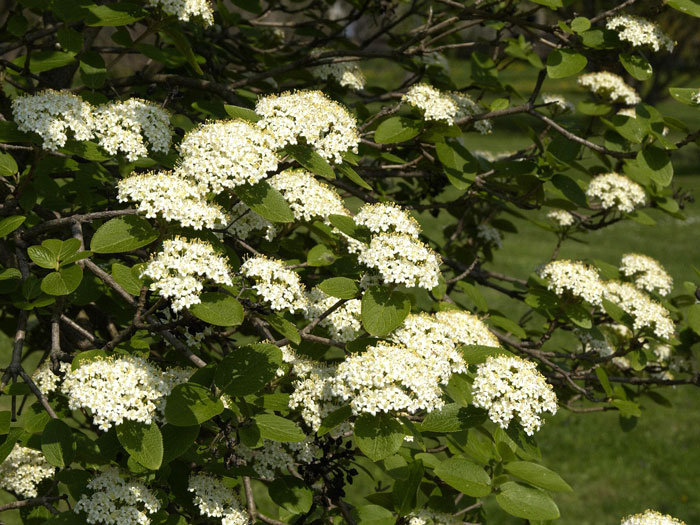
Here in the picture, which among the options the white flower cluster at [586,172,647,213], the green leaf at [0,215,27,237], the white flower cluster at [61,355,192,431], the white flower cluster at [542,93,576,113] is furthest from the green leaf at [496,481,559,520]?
the white flower cluster at [542,93,576,113]

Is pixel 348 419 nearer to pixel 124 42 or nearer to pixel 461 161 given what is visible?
pixel 461 161

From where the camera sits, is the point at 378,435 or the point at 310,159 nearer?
the point at 378,435

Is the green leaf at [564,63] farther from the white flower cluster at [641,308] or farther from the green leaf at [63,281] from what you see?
the green leaf at [63,281]

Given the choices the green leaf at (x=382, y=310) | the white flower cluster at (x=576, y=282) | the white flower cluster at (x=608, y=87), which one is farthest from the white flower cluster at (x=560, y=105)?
the green leaf at (x=382, y=310)

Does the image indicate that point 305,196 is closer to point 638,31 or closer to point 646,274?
point 638,31

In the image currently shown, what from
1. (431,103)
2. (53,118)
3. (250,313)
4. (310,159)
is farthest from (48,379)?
(431,103)

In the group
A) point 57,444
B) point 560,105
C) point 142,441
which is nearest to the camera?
point 142,441

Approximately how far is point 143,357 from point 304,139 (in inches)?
38.5

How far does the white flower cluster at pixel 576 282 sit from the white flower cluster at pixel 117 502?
87.4 inches

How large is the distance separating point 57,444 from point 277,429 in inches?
→ 26.8

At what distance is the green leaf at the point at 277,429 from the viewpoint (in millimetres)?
2256

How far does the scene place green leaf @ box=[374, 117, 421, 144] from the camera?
323cm

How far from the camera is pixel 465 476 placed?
2379 mm

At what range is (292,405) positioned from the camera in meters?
2.49
